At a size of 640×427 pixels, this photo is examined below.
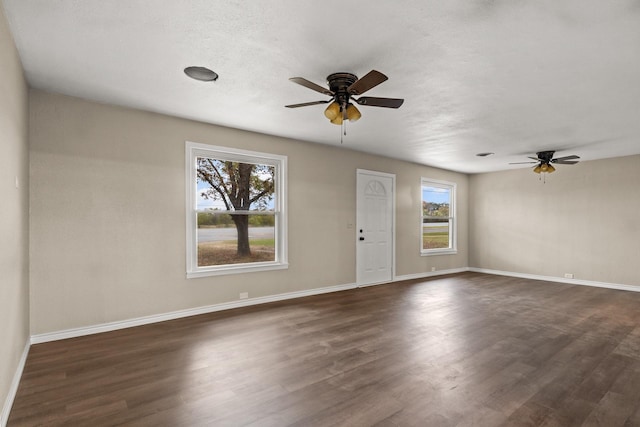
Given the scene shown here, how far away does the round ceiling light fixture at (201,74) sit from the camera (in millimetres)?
2896

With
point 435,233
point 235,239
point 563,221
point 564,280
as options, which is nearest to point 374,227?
point 435,233

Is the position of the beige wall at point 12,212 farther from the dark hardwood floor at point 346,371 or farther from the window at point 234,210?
the window at point 234,210

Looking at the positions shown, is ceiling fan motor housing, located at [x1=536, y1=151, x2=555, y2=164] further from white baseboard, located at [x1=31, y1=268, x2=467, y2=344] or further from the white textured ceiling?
white baseboard, located at [x1=31, y1=268, x2=467, y2=344]

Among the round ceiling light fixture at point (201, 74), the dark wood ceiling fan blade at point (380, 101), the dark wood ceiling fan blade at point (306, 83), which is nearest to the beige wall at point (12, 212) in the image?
the round ceiling light fixture at point (201, 74)

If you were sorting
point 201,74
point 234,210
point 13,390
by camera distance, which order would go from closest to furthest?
point 13,390 < point 201,74 < point 234,210

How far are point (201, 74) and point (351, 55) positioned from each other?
1.39 metres

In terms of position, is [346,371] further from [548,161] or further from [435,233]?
[435,233]

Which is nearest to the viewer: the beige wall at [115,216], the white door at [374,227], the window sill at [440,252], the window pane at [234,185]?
the beige wall at [115,216]

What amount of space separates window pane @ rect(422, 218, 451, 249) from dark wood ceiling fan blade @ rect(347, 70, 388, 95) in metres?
5.45

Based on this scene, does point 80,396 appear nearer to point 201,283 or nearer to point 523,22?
point 201,283

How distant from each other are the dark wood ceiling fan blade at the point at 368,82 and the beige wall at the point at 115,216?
246cm

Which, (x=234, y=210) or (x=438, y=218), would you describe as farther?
(x=438, y=218)

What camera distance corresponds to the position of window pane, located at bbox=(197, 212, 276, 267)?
15.3 feet

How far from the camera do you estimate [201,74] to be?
118 inches
